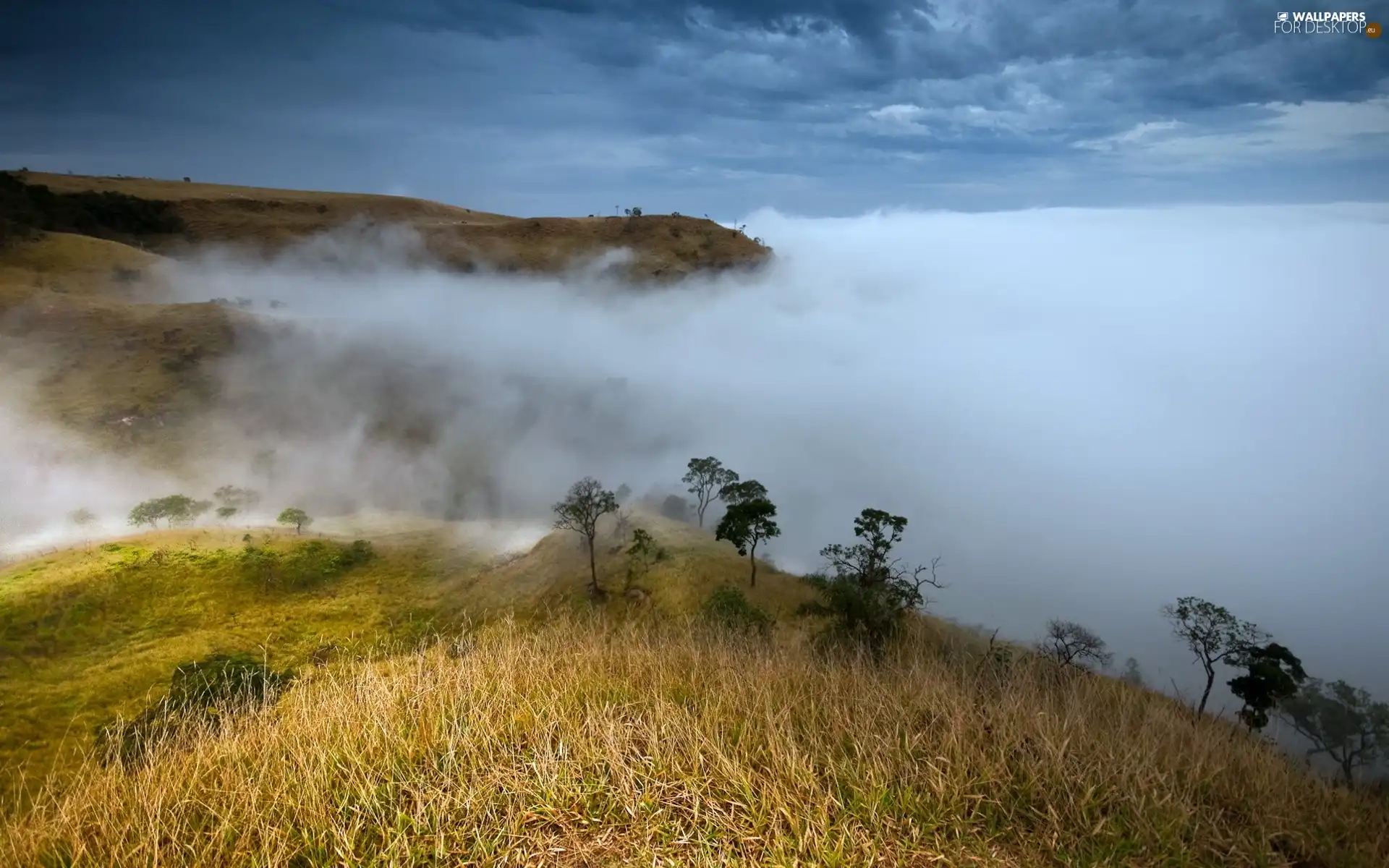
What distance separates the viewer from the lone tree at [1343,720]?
57.4 m

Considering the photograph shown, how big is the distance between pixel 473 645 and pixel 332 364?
16949 centimetres

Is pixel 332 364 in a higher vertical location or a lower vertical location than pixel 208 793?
lower

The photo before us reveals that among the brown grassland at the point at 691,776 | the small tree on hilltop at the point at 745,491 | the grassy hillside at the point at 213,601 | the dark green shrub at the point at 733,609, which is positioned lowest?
the grassy hillside at the point at 213,601

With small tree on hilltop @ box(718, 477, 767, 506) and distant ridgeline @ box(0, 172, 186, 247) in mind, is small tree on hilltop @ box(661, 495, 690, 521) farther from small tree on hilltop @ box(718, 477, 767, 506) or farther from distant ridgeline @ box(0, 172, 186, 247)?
distant ridgeline @ box(0, 172, 186, 247)

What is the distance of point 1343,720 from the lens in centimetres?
5869

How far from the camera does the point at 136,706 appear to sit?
4353 centimetres

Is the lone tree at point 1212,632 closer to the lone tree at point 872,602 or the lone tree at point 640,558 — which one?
the lone tree at point 872,602

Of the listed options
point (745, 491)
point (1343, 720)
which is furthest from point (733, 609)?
point (1343, 720)

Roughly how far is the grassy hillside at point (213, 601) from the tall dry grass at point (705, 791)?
4099 centimetres

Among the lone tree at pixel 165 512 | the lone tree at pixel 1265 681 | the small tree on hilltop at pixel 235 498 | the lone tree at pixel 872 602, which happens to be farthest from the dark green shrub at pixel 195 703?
the small tree on hilltop at pixel 235 498

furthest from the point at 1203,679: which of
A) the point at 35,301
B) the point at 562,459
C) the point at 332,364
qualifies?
the point at 35,301

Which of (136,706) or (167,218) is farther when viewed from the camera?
(167,218)

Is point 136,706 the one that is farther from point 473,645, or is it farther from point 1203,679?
point 1203,679

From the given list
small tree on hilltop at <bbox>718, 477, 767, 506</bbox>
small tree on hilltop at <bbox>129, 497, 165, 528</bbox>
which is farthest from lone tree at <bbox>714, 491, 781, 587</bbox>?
small tree on hilltop at <bbox>129, 497, 165, 528</bbox>
